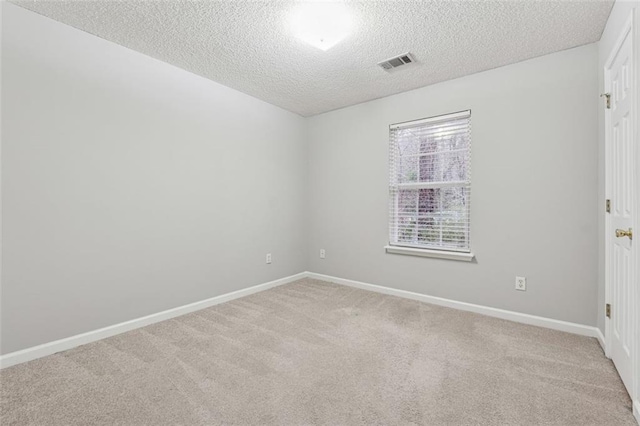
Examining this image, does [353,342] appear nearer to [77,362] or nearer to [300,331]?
[300,331]

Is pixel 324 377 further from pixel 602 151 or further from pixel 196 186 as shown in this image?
pixel 602 151

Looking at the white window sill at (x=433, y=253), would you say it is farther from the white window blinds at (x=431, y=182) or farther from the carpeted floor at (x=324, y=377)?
the carpeted floor at (x=324, y=377)

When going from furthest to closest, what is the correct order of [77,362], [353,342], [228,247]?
[228,247] < [353,342] < [77,362]

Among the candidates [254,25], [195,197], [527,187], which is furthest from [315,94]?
[527,187]

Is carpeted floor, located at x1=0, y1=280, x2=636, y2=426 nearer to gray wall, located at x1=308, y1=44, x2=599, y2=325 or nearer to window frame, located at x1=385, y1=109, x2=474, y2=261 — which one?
gray wall, located at x1=308, y1=44, x2=599, y2=325

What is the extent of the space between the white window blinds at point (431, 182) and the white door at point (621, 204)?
112 centimetres

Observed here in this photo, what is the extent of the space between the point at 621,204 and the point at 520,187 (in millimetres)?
900

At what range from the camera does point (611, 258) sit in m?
2.03

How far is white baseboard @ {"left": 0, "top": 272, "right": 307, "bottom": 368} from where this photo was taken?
6.57 ft

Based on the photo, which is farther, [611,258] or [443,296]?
[443,296]

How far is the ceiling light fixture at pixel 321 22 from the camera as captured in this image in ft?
6.56

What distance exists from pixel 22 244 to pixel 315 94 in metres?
3.02

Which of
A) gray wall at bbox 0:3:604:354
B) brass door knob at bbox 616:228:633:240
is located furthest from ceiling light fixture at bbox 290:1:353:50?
brass door knob at bbox 616:228:633:240

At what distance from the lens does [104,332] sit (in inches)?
94.3
